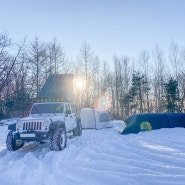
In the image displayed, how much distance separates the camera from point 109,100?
4912 cm

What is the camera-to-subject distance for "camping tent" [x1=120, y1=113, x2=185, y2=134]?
15539mm

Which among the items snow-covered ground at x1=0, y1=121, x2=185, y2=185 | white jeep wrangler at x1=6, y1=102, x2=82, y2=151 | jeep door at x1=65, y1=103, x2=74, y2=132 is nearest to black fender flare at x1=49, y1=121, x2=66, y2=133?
white jeep wrangler at x1=6, y1=102, x2=82, y2=151

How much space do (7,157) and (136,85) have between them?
37.7 meters

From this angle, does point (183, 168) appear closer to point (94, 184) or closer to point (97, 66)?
point (94, 184)

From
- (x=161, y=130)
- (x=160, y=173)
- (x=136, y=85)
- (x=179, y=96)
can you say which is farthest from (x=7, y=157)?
(x=136, y=85)

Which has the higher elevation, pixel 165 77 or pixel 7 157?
pixel 165 77

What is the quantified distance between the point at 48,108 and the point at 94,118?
727 centimetres

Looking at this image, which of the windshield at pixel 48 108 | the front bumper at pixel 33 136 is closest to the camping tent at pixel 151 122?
the windshield at pixel 48 108

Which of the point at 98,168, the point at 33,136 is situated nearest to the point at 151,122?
the point at 33,136

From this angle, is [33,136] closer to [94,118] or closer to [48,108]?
[48,108]

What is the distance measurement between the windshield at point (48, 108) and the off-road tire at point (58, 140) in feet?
5.40

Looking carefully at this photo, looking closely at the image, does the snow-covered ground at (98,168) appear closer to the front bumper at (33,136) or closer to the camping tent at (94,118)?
the front bumper at (33,136)

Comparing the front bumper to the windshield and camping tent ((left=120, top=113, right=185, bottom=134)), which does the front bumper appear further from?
camping tent ((left=120, top=113, right=185, bottom=134))

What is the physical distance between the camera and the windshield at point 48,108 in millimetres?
11977
